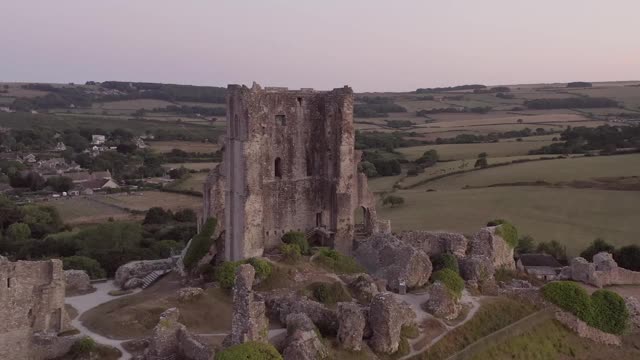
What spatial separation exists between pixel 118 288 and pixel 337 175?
51.5ft

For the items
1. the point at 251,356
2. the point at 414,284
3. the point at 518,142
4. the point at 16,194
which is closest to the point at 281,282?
the point at 414,284

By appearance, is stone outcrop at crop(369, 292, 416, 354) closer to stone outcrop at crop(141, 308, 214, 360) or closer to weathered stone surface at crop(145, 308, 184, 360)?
stone outcrop at crop(141, 308, 214, 360)

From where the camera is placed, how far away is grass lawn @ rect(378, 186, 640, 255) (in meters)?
57.5

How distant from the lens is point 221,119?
183m

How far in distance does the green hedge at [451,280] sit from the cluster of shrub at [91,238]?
76.5 ft

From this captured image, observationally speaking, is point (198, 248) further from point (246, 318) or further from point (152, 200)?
point (152, 200)

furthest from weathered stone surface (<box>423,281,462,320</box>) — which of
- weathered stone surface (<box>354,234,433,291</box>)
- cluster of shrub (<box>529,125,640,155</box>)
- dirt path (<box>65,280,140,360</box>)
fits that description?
cluster of shrub (<box>529,125,640,155</box>)

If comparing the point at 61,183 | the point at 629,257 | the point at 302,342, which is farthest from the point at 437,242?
the point at 61,183

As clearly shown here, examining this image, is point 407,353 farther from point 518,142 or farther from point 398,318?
point 518,142

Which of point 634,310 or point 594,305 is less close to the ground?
point 594,305

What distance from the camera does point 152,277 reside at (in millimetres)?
40219

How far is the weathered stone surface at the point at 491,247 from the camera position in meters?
38.5

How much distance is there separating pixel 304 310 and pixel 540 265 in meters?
24.5

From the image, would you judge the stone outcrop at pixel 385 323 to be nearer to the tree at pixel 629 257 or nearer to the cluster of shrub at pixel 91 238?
the cluster of shrub at pixel 91 238
